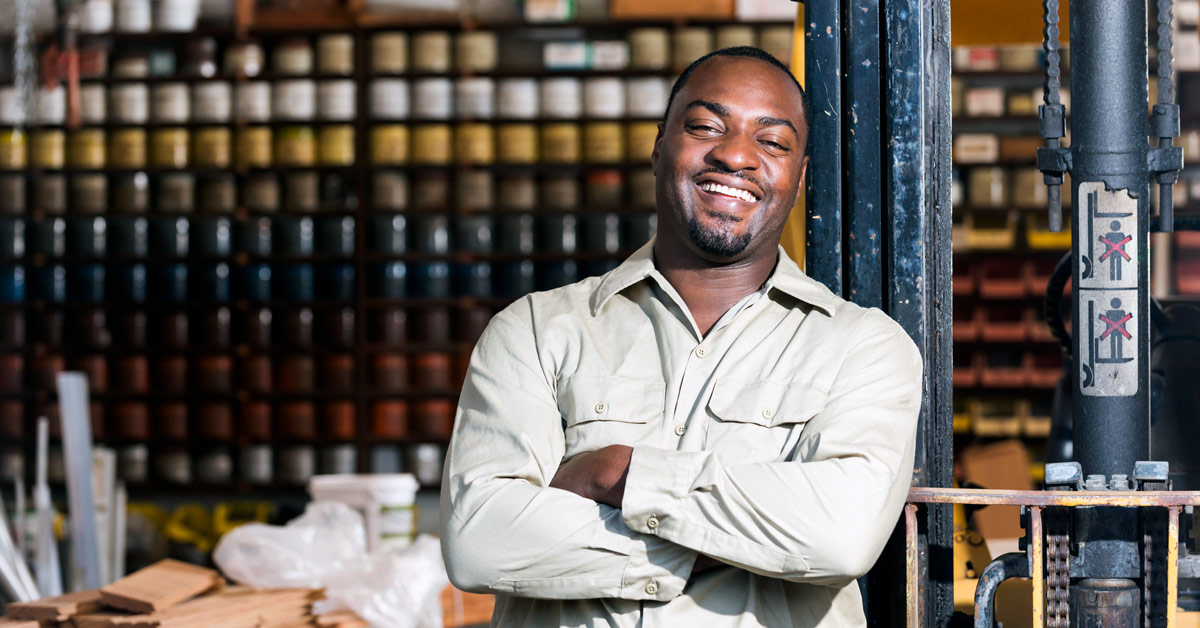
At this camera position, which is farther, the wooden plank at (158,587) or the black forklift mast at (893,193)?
the wooden plank at (158,587)

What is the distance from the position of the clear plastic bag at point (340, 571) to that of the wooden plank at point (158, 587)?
9cm

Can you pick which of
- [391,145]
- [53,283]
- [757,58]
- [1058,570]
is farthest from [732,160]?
[53,283]

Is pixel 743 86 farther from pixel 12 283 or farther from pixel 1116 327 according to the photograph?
pixel 12 283

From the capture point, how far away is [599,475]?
1246 millimetres

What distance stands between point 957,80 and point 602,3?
1642mm

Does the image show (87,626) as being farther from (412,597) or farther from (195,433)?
(195,433)

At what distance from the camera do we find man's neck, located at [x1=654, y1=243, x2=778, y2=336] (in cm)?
144

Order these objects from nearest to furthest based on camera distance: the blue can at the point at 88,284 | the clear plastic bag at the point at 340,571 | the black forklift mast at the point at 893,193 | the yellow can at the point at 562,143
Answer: the black forklift mast at the point at 893,193 < the clear plastic bag at the point at 340,571 < the yellow can at the point at 562,143 < the blue can at the point at 88,284

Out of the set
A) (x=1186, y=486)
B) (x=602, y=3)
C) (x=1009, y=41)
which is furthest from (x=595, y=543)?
(x=602, y=3)

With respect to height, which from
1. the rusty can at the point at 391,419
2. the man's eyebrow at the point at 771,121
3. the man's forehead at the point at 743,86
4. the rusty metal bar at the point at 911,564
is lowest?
the rusty can at the point at 391,419

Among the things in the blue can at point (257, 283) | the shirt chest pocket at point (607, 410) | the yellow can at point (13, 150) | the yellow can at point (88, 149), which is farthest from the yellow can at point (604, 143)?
the shirt chest pocket at point (607, 410)

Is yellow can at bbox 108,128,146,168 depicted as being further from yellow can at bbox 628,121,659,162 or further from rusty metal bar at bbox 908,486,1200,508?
rusty metal bar at bbox 908,486,1200,508

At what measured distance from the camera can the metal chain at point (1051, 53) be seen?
1335mm

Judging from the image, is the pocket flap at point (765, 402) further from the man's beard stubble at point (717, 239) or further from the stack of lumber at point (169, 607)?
the stack of lumber at point (169, 607)
